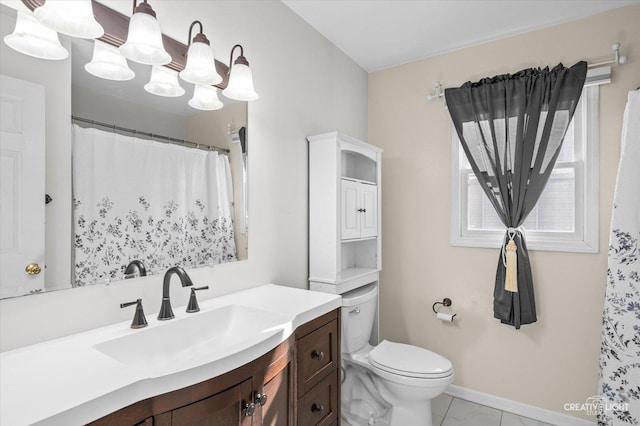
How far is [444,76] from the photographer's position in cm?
256

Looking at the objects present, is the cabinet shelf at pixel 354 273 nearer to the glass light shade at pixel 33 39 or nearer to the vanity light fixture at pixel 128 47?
the vanity light fixture at pixel 128 47

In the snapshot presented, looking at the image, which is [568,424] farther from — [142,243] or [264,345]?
[142,243]

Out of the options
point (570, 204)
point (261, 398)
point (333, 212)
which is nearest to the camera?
point (261, 398)

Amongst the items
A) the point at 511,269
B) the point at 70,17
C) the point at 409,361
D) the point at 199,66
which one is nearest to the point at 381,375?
the point at 409,361

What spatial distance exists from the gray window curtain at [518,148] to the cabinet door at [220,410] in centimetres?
182

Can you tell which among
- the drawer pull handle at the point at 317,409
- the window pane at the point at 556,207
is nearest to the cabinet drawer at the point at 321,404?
the drawer pull handle at the point at 317,409

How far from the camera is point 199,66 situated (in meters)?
1.33

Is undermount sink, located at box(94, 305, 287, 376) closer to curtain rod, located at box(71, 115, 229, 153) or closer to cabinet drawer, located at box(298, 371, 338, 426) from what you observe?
cabinet drawer, located at box(298, 371, 338, 426)

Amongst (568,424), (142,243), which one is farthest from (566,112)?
(142,243)

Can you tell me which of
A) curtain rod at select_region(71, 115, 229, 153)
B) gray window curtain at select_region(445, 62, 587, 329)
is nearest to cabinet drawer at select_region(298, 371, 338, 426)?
curtain rod at select_region(71, 115, 229, 153)

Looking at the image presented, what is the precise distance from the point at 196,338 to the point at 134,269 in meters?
0.35

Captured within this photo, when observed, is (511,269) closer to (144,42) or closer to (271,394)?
(271,394)

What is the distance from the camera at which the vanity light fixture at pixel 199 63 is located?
4.34ft

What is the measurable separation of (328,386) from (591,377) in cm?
170
